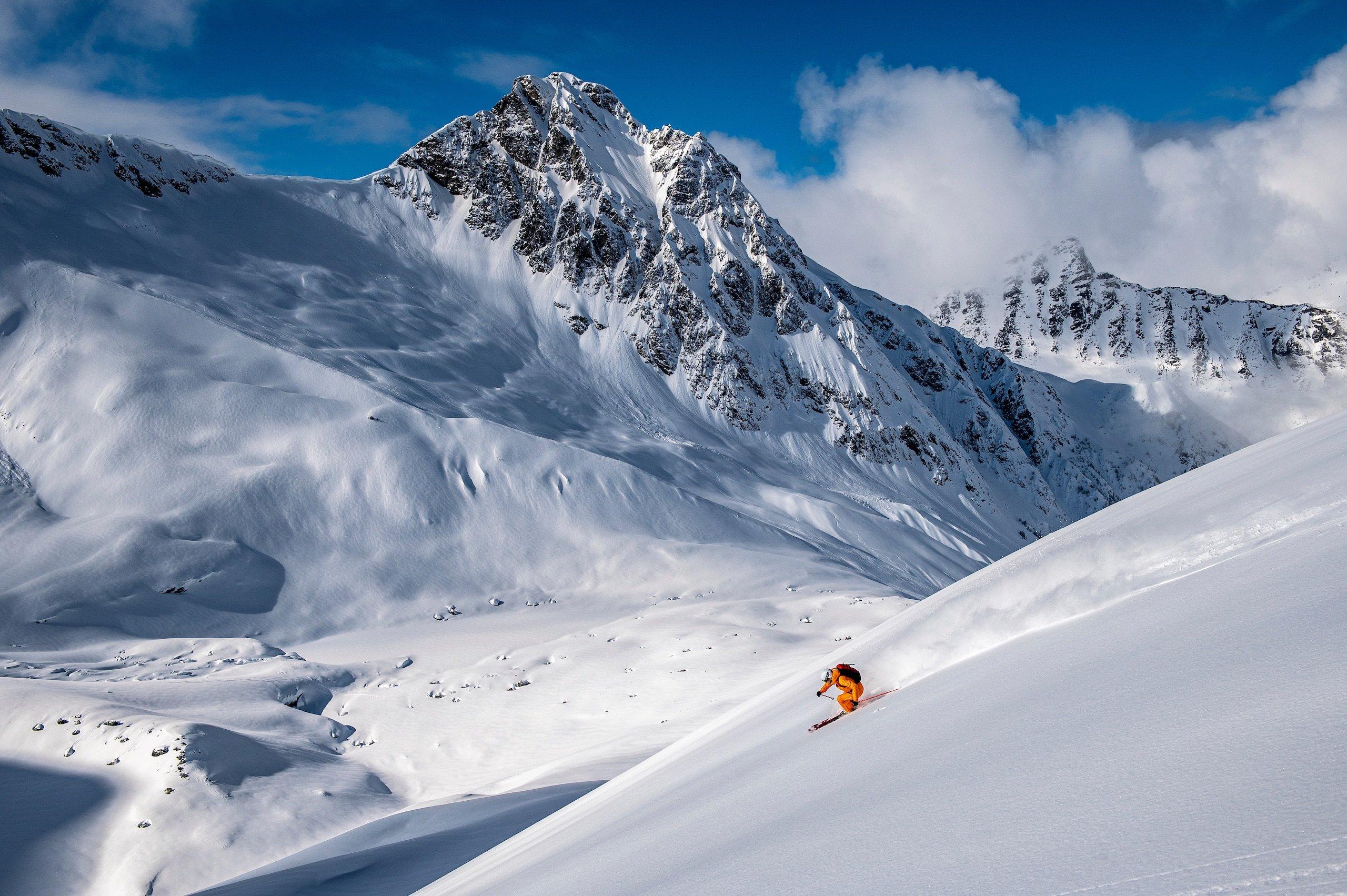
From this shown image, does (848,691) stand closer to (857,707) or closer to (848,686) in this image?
(848,686)

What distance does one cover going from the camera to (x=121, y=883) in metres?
10.3

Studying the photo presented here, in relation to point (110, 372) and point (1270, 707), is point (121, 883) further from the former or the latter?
point (110, 372)

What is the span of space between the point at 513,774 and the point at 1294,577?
15266 millimetres

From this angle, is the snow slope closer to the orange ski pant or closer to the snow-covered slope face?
the orange ski pant

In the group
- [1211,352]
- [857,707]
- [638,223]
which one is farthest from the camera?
[1211,352]

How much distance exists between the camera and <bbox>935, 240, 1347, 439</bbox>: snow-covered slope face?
557ft

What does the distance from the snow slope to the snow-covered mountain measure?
9415mm

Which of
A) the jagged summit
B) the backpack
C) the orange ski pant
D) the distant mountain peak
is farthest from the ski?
the jagged summit

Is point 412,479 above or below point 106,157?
below

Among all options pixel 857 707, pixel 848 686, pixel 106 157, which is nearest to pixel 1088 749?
pixel 857 707

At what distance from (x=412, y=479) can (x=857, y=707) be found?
36368 millimetres

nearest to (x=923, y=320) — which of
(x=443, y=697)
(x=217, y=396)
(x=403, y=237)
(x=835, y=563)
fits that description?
(x=403, y=237)

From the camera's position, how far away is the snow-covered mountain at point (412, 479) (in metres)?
15.1

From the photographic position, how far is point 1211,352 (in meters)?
179
